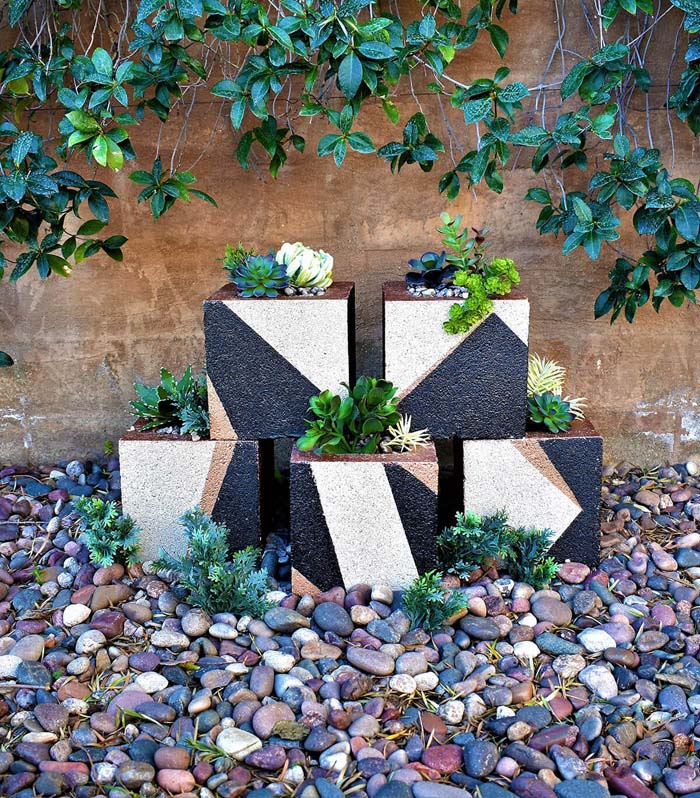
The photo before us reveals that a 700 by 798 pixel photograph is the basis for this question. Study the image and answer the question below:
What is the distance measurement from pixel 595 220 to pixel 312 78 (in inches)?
33.2

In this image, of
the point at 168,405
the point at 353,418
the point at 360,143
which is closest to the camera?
the point at 360,143

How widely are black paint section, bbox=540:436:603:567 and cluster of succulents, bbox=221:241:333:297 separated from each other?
79 centimetres

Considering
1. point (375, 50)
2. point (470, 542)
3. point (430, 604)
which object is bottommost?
point (430, 604)

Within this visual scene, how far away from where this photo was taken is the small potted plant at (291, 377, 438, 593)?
2336 millimetres

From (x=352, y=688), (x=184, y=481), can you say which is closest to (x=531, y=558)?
(x=352, y=688)

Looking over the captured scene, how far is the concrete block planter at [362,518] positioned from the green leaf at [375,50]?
1.00m

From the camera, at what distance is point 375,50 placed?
6.61 ft

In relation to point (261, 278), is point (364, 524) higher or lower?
lower

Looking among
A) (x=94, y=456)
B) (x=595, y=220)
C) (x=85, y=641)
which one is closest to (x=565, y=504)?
(x=595, y=220)

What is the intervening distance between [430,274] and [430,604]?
3.07 feet

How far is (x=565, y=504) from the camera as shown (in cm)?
253

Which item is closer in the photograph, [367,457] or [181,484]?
[367,457]

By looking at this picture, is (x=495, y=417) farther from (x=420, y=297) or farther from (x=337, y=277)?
(x=337, y=277)

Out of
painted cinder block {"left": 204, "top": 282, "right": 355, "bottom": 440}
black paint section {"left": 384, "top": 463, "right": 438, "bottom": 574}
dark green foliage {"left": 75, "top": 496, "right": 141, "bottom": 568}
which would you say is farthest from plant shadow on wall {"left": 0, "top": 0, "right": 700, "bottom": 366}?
black paint section {"left": 384, "top": 463, "right": 438, "bottom": 574}
